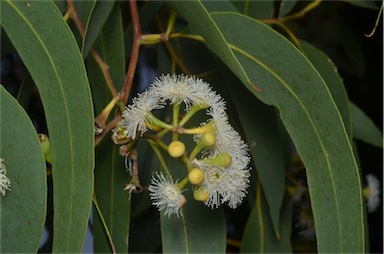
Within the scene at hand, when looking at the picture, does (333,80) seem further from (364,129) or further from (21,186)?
(21,186)

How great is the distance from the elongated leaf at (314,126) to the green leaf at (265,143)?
5.4 inches

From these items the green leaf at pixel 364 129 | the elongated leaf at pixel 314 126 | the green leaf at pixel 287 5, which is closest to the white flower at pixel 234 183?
the elongated leaf at pixel 314 126

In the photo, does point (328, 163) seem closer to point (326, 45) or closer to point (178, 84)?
point (178, 84)

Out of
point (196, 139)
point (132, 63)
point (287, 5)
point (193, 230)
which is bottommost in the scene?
point (193, 230)

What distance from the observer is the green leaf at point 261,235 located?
1395mm

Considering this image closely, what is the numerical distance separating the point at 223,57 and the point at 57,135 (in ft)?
0.78

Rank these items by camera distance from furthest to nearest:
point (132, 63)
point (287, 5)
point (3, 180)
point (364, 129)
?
point (364, 129) < point (287, 5) < point (132, 63) < point (3, 180)

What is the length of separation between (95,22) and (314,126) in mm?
350

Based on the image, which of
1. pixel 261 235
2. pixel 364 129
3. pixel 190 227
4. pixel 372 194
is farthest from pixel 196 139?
pixel 372 194

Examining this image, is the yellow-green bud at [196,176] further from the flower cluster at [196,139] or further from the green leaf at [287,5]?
the green leaf at [287,5]

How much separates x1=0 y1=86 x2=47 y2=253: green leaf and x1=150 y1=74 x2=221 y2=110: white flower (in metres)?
0.18

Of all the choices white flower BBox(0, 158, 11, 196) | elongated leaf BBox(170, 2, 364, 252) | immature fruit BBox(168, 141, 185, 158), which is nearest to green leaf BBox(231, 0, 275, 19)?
elongated leaf BBox(170, 2, 364, 252)

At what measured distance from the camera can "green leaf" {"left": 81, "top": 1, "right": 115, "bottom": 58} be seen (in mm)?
1160

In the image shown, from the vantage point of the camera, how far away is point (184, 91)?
3.62 ft
